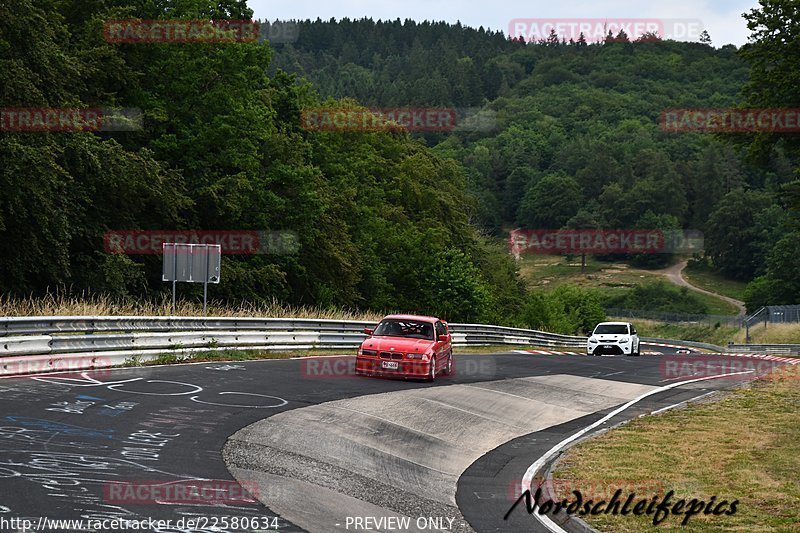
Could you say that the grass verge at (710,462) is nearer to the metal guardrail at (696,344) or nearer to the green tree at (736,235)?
the metal guardrail at (696,344)

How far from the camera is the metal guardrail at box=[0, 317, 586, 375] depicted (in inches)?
709

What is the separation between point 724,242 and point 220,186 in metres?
147

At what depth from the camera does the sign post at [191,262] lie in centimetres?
2616

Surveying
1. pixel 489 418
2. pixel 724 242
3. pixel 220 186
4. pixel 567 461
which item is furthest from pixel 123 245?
pixel 724 242

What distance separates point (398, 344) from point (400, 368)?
0.61m

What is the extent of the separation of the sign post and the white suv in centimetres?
2086

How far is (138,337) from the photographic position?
71.9 ft

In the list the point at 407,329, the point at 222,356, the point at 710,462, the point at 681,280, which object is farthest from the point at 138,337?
the point at 681,280

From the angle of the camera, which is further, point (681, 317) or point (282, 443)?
point (681, 317)

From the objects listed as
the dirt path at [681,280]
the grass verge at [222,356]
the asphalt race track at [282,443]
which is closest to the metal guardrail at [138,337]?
the grass verge at [222,356]

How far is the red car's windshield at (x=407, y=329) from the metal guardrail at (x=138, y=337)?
4.85 metres

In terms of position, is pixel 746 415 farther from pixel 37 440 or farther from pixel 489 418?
pixel 37 440

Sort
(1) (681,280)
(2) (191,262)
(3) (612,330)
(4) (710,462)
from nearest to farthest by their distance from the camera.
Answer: (4) (710,462)
(2) (191,262)
(3) (612,330)
(1) (681,280)

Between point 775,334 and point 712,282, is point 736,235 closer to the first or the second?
point 712,282
